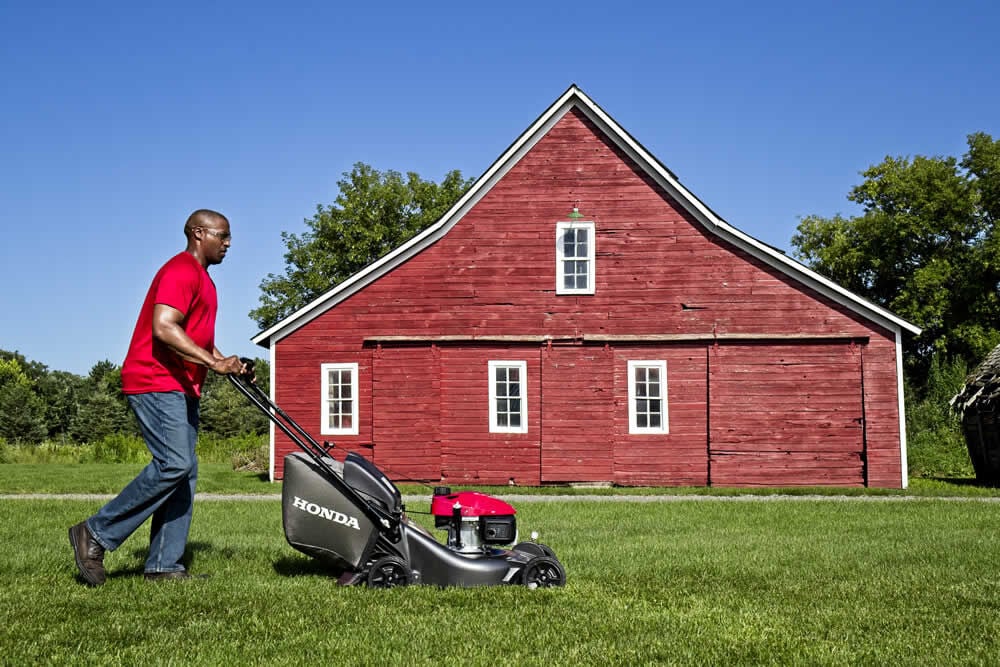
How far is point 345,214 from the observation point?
48.6 metres

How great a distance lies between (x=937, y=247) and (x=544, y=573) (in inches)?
1834

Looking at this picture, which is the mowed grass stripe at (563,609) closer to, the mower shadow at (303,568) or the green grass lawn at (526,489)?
the mower shadow at (303,568)

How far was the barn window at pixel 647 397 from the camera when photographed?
21.0m

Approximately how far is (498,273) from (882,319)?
7.66 m

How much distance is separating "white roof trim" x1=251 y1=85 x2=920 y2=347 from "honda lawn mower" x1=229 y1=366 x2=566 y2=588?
14613mm

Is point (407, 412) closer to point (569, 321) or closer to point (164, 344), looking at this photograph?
point (569, 321)

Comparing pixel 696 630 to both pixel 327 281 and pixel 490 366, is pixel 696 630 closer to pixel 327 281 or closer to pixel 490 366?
pixel 490 366

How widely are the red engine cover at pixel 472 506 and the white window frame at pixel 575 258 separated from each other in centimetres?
1445

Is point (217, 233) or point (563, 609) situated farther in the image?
point (217, 233)

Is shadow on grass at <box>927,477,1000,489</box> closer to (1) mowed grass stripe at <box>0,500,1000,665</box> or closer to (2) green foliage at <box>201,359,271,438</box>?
(1) mowed grass stripe at <box>0,500,1000,665</box>

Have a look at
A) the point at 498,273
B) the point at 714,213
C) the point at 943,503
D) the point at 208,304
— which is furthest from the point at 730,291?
the point at 208,304

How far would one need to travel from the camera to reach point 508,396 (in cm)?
2119

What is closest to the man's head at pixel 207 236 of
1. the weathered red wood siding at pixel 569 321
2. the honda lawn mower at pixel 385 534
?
the honda lawn mower at pixel 385 534

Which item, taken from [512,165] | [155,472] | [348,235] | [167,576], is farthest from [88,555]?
[348,235]
